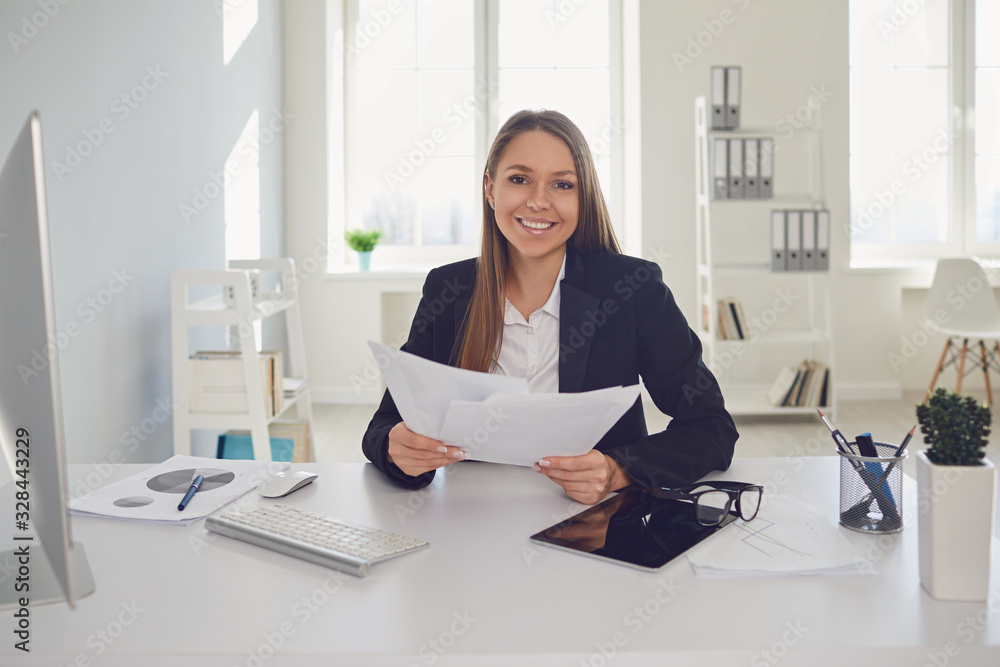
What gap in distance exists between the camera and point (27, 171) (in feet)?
2.24

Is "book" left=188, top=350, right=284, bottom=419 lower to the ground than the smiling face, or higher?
lower

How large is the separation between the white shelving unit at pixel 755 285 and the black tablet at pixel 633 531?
3412mm

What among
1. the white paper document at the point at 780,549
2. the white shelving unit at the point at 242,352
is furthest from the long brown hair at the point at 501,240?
the white shelving unit at the point at 242,352

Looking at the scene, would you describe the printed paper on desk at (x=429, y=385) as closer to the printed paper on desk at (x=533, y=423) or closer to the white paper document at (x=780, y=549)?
the printed paper on desk at (x=533, y=423)

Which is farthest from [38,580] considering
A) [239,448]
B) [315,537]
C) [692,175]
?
[692,175]

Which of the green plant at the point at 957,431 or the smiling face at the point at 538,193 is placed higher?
the smiling face at the point at 538,193

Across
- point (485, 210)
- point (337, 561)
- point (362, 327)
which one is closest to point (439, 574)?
point (337, 561)

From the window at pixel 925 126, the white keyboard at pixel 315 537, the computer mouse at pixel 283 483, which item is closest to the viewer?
the white keyboard at pixel 315 537

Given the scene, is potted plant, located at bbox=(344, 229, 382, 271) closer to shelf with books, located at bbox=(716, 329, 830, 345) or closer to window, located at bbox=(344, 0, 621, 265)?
window, located at bbox=(344, 0, 621, 265)

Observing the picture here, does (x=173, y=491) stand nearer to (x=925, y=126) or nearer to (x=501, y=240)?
(x=501, y=240)

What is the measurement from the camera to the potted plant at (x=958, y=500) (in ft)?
2.77

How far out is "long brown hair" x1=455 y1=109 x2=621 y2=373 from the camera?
164cm

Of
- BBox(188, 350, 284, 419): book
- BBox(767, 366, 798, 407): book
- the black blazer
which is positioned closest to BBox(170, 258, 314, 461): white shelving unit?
BBox(188, 350, 284, 419): book

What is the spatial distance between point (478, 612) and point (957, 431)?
0.52 meters
